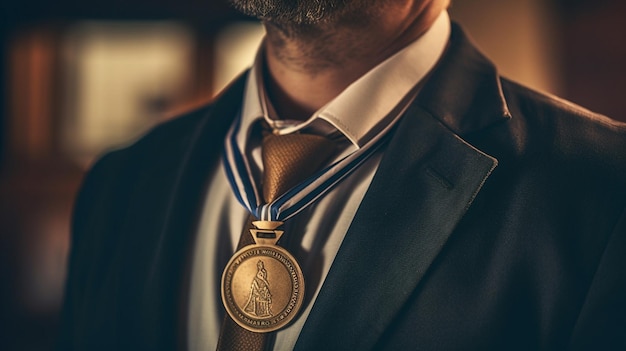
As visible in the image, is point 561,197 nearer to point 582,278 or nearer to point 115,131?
point 582,278

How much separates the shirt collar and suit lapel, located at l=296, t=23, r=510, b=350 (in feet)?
0.16

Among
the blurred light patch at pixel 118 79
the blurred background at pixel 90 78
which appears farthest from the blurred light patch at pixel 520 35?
the blurred light patch at pixel 118 79

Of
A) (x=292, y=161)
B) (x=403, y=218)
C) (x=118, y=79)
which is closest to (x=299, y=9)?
(x=292, y=161)

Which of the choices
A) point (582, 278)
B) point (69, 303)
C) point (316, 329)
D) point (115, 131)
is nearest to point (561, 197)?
point (582, 278)

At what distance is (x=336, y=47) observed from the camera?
3.57 ft

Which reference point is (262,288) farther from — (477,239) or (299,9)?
(299,9)

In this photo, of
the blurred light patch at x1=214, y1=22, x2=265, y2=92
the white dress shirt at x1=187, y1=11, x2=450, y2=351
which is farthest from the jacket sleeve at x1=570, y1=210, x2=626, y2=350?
the blurred light patch at x1=214, y1=22, x2=265, y2=92

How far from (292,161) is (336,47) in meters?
0.20

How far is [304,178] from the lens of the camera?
104 cm

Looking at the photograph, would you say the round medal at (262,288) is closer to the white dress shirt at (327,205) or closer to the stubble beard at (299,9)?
the white dress shirt at (327,205)

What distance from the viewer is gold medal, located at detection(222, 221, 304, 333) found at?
96cm

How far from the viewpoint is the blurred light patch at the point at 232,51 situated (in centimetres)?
338

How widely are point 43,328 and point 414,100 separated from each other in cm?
283

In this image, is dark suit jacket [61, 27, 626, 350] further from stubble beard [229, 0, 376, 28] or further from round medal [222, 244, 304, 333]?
stubble beard [229, 0, 376, 28]
